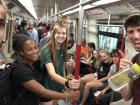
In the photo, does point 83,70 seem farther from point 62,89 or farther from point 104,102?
point 62,89

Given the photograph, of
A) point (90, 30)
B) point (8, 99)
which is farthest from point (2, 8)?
point (90, 30)

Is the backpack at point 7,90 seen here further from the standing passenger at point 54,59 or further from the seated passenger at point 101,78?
the seated passenger at point 101,78

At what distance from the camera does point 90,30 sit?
8867 mm

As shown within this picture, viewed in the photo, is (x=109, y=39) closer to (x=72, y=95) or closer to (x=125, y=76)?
(x=72, y=95)

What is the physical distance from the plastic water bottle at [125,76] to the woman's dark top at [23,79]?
0.73 meters

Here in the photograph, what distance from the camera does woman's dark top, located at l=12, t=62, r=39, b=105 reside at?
2.28 metres

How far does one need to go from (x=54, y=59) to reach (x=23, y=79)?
860 millimetres

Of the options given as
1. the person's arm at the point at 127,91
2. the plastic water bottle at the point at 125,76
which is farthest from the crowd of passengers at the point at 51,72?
the plastic water bottle at the point at 125,76

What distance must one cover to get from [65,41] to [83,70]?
2602 mm

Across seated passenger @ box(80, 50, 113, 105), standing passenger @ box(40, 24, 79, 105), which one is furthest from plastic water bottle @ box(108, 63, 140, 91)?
seated passenger @ box(80, 50, 113, 105)

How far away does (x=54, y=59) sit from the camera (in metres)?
3.13

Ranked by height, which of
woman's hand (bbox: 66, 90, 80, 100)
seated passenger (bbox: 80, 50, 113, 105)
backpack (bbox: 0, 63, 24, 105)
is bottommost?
seated passenger (bbox: 80, 50, 113, 105)

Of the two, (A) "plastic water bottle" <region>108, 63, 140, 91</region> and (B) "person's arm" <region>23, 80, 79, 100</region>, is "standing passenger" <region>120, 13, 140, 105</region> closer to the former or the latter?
(A) "plastic water bottle" <region>108, 63, 140, 91</region>

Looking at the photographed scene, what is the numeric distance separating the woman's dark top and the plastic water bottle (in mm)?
732
